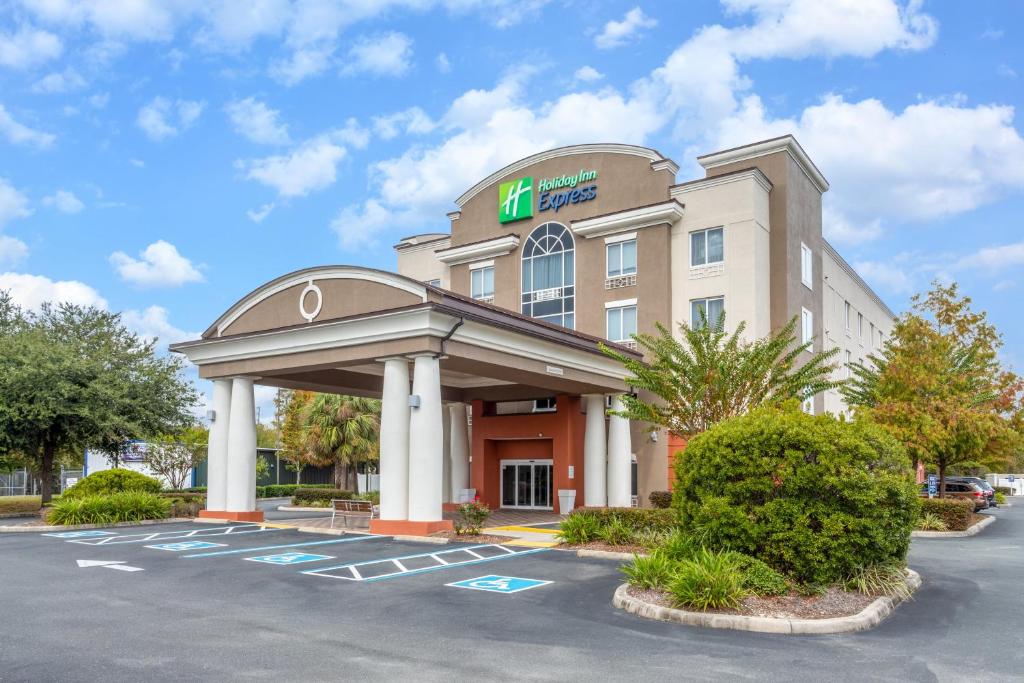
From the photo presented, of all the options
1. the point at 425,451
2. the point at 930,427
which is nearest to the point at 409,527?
the point at 425,451

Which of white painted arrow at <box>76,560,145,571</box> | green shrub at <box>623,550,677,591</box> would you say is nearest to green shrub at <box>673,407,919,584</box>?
green shrub at <box>623,550,677,591</box>

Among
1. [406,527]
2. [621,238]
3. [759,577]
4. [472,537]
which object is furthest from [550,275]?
[759,577]

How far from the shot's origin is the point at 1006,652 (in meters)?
9.02

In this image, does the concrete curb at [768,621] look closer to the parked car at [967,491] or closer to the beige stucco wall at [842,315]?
the beige stucco wall at [842,315]

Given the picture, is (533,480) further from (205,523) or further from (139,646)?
(139,646)

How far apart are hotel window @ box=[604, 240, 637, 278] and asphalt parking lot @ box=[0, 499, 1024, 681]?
1810 cm

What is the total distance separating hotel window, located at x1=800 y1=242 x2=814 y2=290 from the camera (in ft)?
110

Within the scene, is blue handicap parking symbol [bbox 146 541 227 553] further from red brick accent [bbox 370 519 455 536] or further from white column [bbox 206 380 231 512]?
white column [bbox 206 380 231 512]

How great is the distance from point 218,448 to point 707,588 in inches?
752

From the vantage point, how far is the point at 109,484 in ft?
87.6

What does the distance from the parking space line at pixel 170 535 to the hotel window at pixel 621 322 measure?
51.1 ft

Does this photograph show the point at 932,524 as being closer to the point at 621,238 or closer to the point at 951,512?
the point at 951,512

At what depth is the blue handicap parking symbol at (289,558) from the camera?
16188 millimetres

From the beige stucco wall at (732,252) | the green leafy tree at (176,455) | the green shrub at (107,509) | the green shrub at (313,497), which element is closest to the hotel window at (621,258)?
the beige stucco wall at (732,252)
